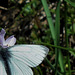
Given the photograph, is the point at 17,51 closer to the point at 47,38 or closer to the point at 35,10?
the point at 47,38

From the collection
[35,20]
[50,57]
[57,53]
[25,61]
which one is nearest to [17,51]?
[25,61]

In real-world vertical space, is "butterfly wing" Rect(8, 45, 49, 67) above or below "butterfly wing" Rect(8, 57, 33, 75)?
above

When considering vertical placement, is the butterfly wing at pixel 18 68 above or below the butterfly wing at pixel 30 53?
below

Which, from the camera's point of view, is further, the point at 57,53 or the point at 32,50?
the point at 57,53

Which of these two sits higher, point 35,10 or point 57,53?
point 35,10

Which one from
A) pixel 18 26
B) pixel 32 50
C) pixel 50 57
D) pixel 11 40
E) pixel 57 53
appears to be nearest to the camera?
pixel 32 50
